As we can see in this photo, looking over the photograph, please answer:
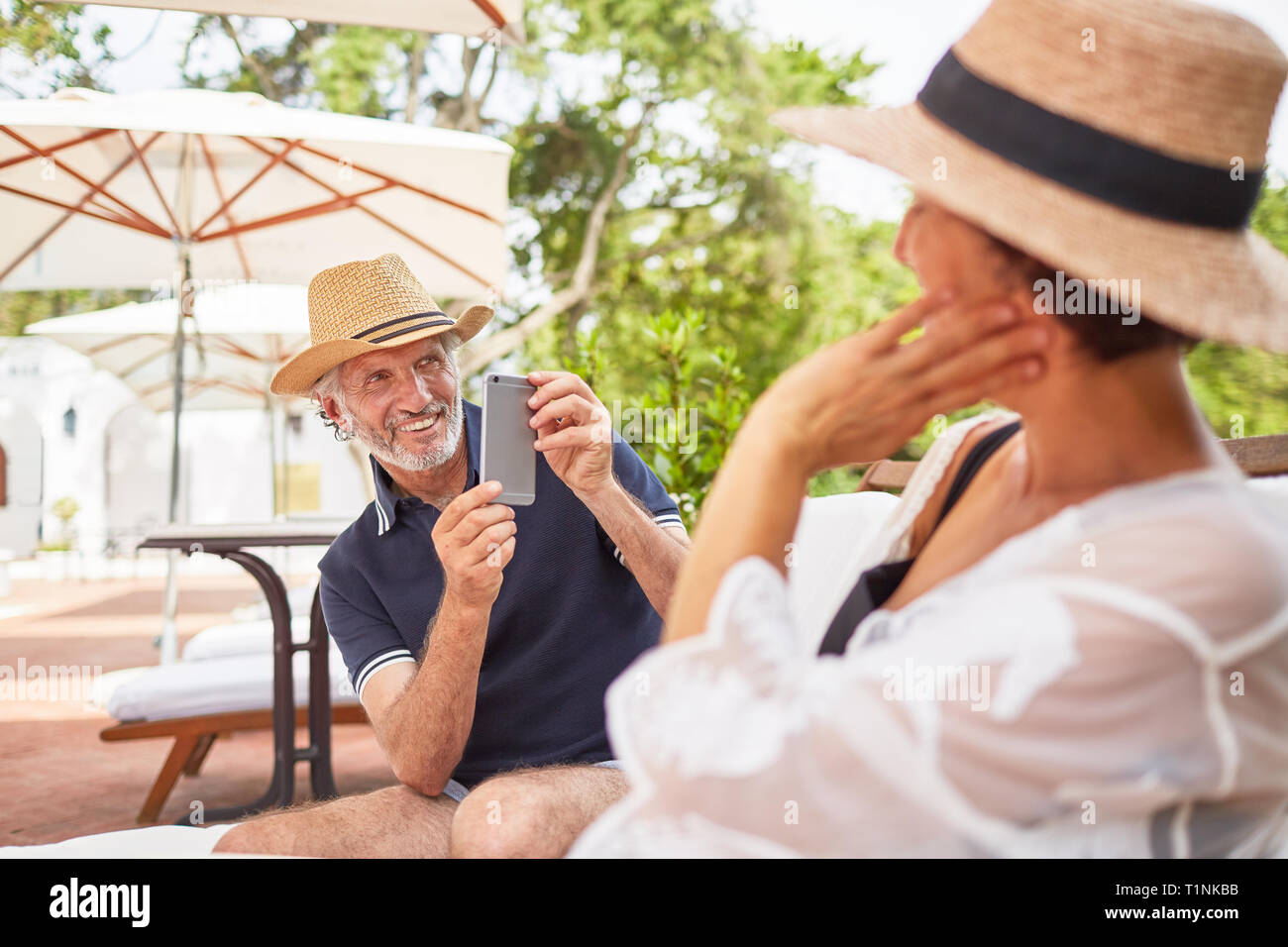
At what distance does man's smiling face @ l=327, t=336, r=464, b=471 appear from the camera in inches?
95.5

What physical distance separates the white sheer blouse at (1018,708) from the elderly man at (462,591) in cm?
91

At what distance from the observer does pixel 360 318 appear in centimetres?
247

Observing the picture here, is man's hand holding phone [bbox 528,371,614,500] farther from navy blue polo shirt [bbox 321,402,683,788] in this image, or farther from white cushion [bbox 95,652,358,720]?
white cushion [bbox 95,652,358,720]

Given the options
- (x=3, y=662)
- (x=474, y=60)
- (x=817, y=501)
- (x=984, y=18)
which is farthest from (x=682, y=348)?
(x=474, y=60)

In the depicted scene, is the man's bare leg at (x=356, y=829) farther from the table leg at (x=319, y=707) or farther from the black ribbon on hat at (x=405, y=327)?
the table leg at (x=319, y=707)

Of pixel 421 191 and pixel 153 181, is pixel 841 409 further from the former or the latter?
pixel 153 181

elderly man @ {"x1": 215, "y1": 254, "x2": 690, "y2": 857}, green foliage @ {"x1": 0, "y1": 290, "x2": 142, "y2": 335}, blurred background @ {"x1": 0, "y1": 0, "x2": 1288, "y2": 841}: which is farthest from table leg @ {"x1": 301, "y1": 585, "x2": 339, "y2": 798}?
green foliage @ {"x1": 0, "y1": 290, "x2": 142, "y2": 335}

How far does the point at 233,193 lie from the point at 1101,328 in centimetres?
611

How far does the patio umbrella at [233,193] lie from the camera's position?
5.18m

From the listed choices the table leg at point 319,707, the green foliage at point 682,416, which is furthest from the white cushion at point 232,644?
the green foliage at point 682,416

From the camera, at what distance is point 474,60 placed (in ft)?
49.4

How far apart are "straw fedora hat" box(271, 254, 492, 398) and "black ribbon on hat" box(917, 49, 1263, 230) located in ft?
5.40
